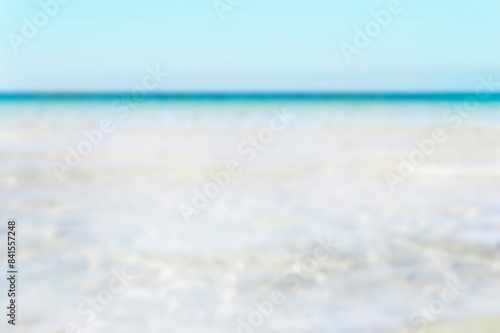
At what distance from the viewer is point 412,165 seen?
6539mm

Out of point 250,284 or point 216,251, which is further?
point 216,251

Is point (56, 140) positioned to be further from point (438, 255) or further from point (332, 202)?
point (438, 255)

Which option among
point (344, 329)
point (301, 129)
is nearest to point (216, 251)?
point (344, 329)

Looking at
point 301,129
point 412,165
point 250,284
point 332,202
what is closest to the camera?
point 250,284

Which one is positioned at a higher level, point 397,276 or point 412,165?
point 397,276

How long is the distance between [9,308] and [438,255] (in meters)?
2.07

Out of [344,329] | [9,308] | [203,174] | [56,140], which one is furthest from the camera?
[56,140]

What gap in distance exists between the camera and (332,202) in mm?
4434

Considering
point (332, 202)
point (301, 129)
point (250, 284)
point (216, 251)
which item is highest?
point (250, 284)

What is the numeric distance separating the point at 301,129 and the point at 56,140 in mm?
5028

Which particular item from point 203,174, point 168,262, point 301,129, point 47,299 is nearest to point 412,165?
point 203,174

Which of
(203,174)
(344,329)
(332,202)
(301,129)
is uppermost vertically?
(344,329)

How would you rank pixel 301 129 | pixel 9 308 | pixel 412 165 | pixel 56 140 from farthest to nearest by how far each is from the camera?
pixel 301 129, pixel 56 140, pixel 412 165, pixel 9 308

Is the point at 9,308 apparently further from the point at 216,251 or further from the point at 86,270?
the point at 216,251
